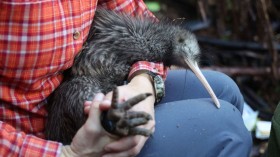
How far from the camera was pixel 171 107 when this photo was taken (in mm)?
1708

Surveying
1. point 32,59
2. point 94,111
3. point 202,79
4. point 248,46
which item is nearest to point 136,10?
point 202,79

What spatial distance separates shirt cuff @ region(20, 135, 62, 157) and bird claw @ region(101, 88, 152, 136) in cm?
22

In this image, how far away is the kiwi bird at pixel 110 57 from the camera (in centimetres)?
170

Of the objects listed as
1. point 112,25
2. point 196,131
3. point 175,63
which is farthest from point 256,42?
point 196,131

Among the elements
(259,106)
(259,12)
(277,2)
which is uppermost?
(259,12)

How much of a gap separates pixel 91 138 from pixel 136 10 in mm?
816

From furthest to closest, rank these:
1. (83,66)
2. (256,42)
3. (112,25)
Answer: (256,42)
(112,25)
(83,66)

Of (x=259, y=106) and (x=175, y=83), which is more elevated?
(x=175, y=83)

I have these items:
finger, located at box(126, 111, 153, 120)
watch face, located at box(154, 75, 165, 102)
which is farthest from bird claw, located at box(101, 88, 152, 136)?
watch face, located at box(154, 75, 165, 102)

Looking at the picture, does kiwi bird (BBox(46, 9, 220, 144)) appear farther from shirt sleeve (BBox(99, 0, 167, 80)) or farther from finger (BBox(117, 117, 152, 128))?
finger (BBox(117, 117, 152, 128))

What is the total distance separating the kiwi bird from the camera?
1703 mm

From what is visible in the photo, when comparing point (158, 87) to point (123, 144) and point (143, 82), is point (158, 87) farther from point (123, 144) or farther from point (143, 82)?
point (123, 144)

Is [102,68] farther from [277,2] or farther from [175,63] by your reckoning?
[277,2]

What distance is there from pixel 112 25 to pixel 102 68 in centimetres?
19
